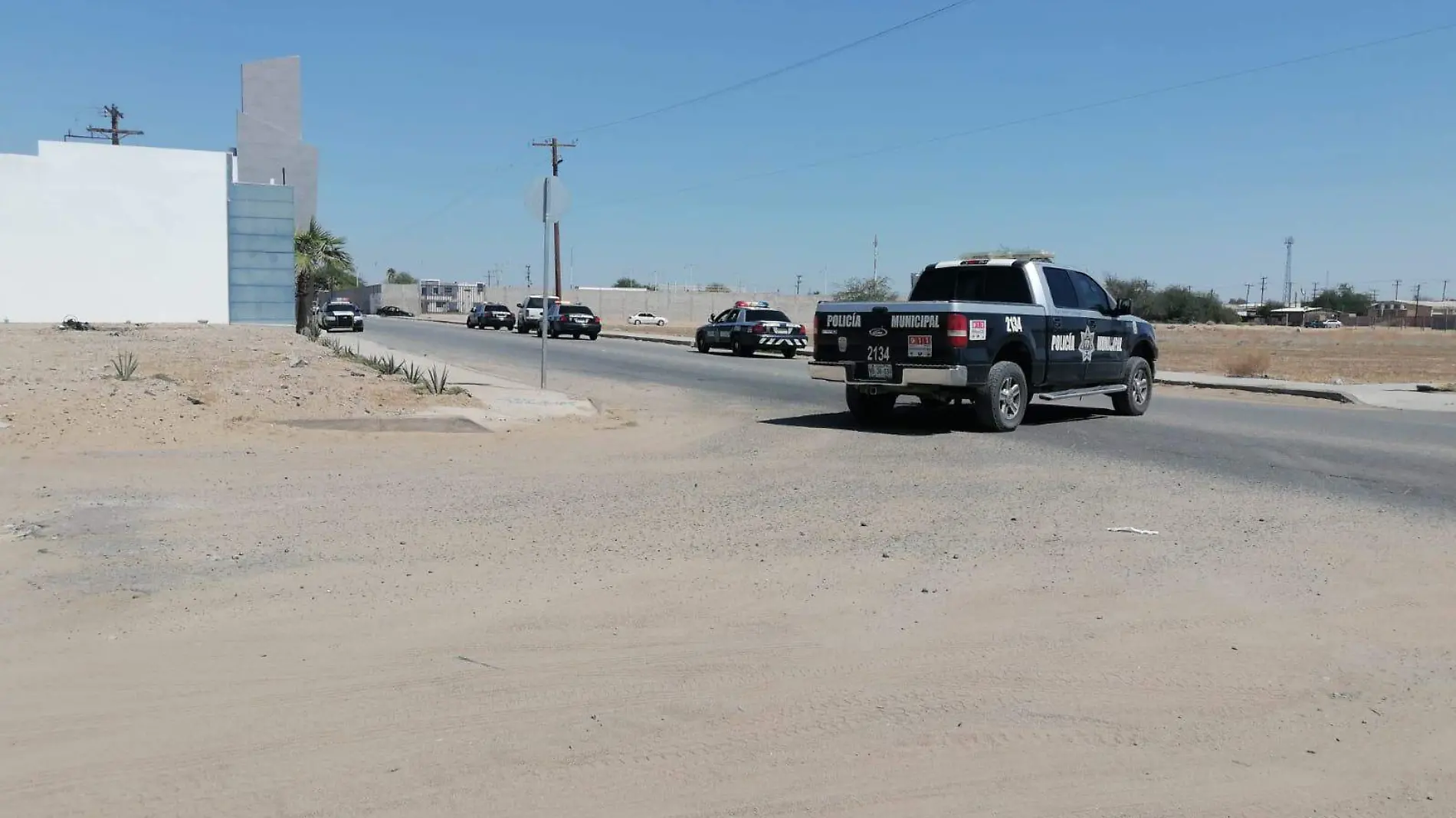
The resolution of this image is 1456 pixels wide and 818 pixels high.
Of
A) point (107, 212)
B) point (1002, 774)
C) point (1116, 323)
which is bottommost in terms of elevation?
point (1002, 774)

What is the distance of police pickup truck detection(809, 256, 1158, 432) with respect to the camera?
1334 cm

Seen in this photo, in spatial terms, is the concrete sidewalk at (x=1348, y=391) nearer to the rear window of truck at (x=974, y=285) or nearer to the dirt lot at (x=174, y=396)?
the rear window of truck at (x=974, y=285)

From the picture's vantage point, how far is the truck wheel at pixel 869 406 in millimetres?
14664

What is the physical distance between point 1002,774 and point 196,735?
2.81 meters

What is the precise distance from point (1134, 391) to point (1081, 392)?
156 centimetres

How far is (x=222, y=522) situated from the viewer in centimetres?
759

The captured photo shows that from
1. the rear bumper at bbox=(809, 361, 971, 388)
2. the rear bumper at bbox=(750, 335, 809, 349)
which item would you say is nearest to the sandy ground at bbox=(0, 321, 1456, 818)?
the rear bumper at bbox=(809, 361, 971, 388)

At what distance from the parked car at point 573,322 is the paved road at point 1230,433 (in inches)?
914

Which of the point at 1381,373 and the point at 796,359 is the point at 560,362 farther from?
the point at 1381,373

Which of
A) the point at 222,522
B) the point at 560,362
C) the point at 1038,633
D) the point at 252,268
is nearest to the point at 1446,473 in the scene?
the point at 1038,633

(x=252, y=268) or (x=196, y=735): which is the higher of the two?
(x=252, y=268)

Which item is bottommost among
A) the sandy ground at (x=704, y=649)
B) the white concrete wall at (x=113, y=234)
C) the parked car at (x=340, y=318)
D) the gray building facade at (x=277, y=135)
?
the sandy ground at (x=704, y=649)

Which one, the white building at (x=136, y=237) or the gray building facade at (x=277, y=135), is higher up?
the gray building facade at (x=277, y=135)

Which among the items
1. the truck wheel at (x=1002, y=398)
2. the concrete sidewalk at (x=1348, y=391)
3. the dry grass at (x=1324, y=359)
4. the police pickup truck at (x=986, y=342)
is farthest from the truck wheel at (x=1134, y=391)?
the dry grass at (x=1324, y=359)
